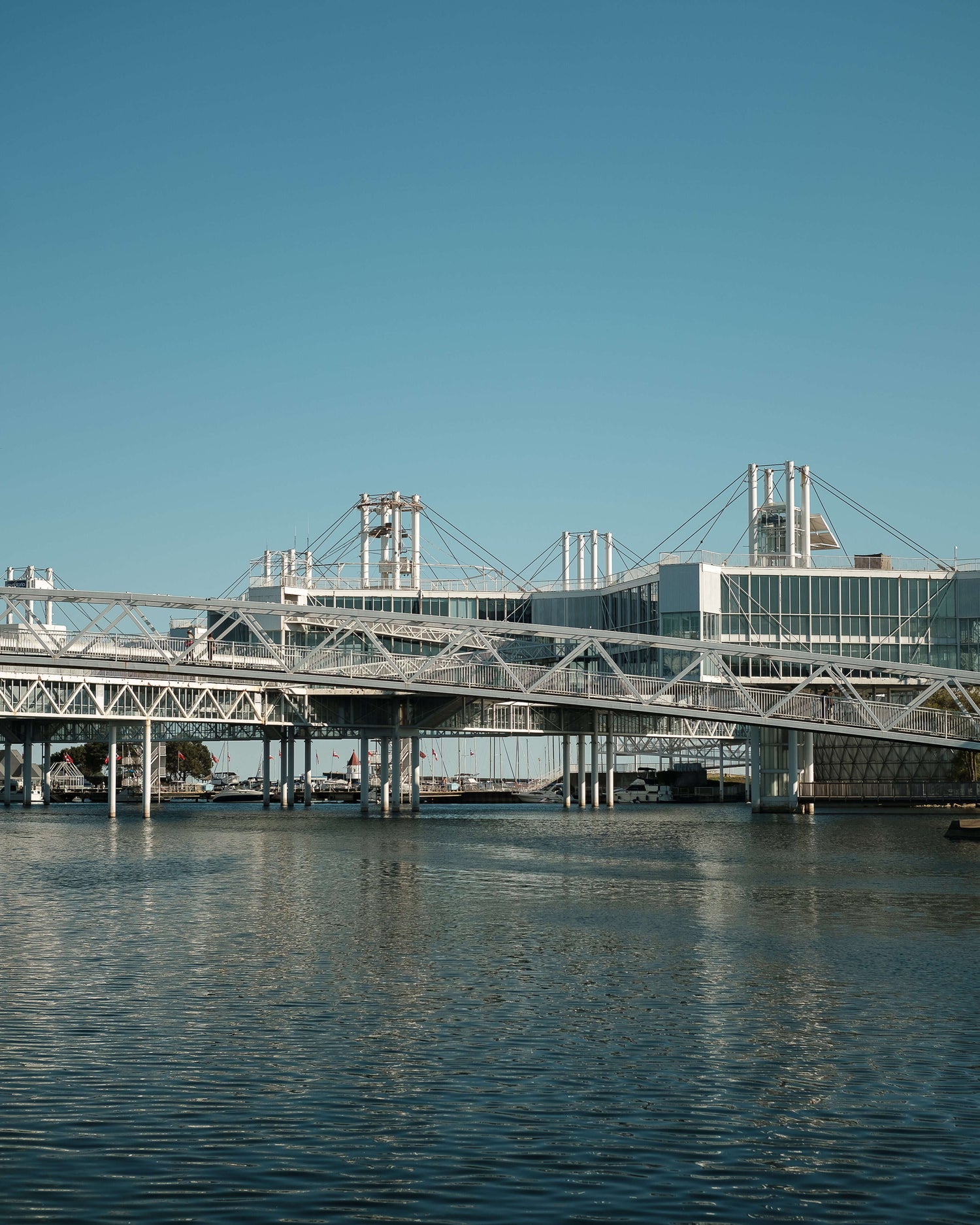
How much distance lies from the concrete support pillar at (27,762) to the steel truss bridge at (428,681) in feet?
5.80

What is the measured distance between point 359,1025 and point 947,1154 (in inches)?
368

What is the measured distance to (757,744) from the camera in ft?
351

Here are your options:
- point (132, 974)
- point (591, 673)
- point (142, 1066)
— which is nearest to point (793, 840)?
point (591, 673)

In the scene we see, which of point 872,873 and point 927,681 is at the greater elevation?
point 927,681

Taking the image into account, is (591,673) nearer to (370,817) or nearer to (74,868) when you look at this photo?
(370,817)

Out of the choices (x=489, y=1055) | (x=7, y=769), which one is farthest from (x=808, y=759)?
(x=489, y=1055)

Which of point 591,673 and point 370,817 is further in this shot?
point 370,817

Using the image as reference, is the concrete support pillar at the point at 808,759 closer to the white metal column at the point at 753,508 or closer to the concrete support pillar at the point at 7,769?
the white metal column at the point at 753,508

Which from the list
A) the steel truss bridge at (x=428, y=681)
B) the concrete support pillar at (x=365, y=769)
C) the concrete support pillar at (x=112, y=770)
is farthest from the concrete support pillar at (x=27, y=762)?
the concrete support pillar at (x=365, y=769)

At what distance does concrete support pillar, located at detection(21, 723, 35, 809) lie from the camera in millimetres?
128375

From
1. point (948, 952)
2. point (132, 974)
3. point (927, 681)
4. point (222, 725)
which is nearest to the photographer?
point (132, 974)

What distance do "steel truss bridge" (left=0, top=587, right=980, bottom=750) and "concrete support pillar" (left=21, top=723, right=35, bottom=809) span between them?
5.80ft

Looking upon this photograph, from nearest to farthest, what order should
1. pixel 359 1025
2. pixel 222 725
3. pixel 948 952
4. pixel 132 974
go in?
1. pixel 359 1025
2. pixel 132 974
3. pixel 948 952
4. pixel 222 725

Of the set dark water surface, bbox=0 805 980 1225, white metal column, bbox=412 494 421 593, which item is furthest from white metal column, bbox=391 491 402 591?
dark water surface, bbox=0 805 980 1225
